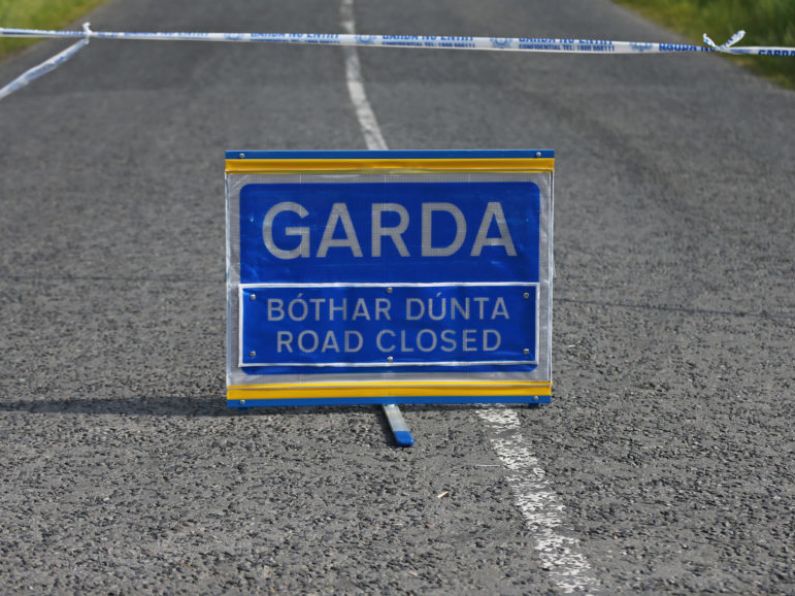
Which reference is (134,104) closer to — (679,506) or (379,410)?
(379,410)

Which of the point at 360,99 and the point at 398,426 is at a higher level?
the point at 360,99

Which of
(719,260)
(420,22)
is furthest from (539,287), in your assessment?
(420,22)

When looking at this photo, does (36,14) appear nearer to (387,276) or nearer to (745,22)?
(745,22)

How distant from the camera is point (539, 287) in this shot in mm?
5922

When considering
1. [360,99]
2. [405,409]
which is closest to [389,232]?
[405,409]

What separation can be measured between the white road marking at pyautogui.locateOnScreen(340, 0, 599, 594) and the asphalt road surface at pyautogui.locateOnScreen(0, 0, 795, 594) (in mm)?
20

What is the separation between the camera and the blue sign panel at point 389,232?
19.0ft

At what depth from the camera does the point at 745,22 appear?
66.8ft

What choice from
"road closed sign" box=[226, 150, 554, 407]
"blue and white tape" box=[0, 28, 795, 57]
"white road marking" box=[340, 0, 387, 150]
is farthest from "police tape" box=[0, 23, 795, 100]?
"white road marking" box=[340, 0, 387, 150]

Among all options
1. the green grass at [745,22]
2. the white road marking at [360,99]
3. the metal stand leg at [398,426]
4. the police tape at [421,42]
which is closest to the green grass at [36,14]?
the white road marking at [360,99]

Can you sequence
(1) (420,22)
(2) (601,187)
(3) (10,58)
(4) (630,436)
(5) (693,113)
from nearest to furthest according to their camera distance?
(4) (630,436) < (2) (601,187) < (5) (693,113) < (3) (10,58) < (1) (420,22)

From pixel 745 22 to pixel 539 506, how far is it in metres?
16.9

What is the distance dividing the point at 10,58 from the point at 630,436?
15.2m

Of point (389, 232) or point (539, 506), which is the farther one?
point (389, 232)
